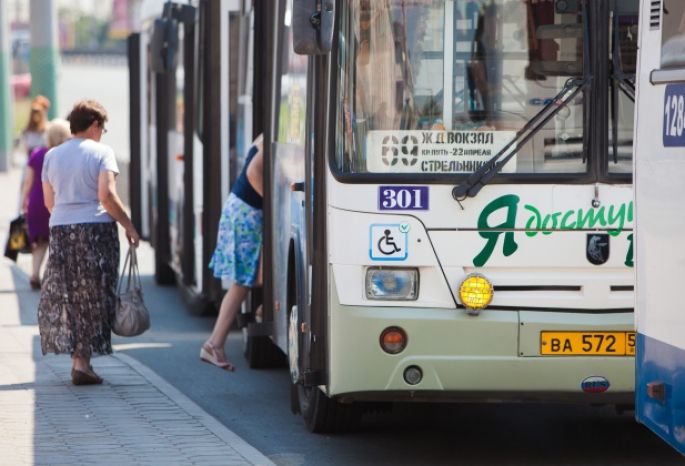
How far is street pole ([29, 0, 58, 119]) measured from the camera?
2672cm

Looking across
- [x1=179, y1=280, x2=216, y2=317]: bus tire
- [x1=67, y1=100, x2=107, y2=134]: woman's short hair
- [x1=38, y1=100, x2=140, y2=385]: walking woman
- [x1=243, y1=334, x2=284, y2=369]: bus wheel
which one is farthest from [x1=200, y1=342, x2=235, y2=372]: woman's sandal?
[x1=179, y1=280, x2=216, y2=317]: bus tire

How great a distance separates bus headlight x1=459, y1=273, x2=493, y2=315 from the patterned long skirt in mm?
3284

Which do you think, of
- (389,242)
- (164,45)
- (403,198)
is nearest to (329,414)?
(389,242)

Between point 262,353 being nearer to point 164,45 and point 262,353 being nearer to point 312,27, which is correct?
point 312,27

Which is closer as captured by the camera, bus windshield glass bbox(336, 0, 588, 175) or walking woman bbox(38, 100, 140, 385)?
bus windshield glass bbox(336, 0, 588, 175)

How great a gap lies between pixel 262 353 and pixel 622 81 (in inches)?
171

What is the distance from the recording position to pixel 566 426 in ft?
30.1

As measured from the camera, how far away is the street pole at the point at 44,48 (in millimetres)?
26719

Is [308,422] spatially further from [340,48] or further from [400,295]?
[340,48]

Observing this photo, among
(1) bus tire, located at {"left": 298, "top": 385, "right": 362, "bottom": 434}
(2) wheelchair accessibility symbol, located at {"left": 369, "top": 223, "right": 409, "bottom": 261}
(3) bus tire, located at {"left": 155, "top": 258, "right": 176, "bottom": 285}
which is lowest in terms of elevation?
(3) bus tire, located at {"left": 155, "top": 258, "right": 176, "bottom": 285}

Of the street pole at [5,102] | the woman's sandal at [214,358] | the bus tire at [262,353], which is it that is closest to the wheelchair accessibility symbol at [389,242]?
the woman's sandal at [214,358]

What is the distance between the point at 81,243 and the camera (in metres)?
10.0

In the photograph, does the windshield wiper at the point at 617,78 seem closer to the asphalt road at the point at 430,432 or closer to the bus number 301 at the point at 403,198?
the bus number 301 at the point at 403,198

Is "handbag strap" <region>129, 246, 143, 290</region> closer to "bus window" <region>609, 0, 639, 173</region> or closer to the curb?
the curb
